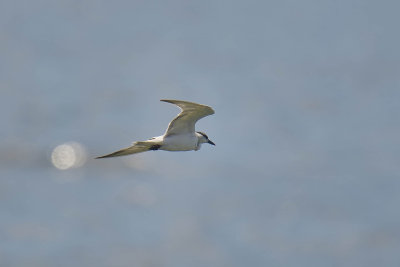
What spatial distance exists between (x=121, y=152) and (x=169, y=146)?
1769 mm

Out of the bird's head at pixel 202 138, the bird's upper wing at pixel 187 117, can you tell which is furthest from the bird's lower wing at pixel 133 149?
the bird's head at pixel 202 138

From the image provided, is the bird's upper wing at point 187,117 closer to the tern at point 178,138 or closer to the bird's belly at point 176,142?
the tern at point 178,138

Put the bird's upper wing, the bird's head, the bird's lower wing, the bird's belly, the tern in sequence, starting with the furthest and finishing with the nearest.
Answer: the bird's head < the bird's lower wing < the bird's belly < the tern < the bird's upper wing

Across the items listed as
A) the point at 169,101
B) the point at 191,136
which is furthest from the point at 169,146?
the point at 169,101

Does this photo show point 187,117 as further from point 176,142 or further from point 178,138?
point 176,142

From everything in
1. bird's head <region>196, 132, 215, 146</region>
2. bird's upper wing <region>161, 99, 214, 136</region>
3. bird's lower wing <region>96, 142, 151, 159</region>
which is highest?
bird's head <region>196, 132, 215, 146</region>

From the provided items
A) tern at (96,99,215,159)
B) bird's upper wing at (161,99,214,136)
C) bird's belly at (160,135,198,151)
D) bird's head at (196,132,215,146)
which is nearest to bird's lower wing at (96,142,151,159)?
tern at (96,99,215,159)

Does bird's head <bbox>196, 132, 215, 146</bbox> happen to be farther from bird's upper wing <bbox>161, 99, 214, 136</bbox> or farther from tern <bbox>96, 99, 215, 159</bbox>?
bird's upper wing <bbox>161, 99, 214, 136</bbox>

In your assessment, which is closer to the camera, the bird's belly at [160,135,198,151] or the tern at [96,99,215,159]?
the tern at [96,99,215,159]

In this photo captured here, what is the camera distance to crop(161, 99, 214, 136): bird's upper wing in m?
30.6

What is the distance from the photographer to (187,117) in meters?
31.5

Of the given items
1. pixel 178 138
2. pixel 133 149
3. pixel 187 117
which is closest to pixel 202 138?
pixel 178 138

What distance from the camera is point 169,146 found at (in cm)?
3206

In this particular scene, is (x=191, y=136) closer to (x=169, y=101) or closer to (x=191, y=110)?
(x=191, y=110)
